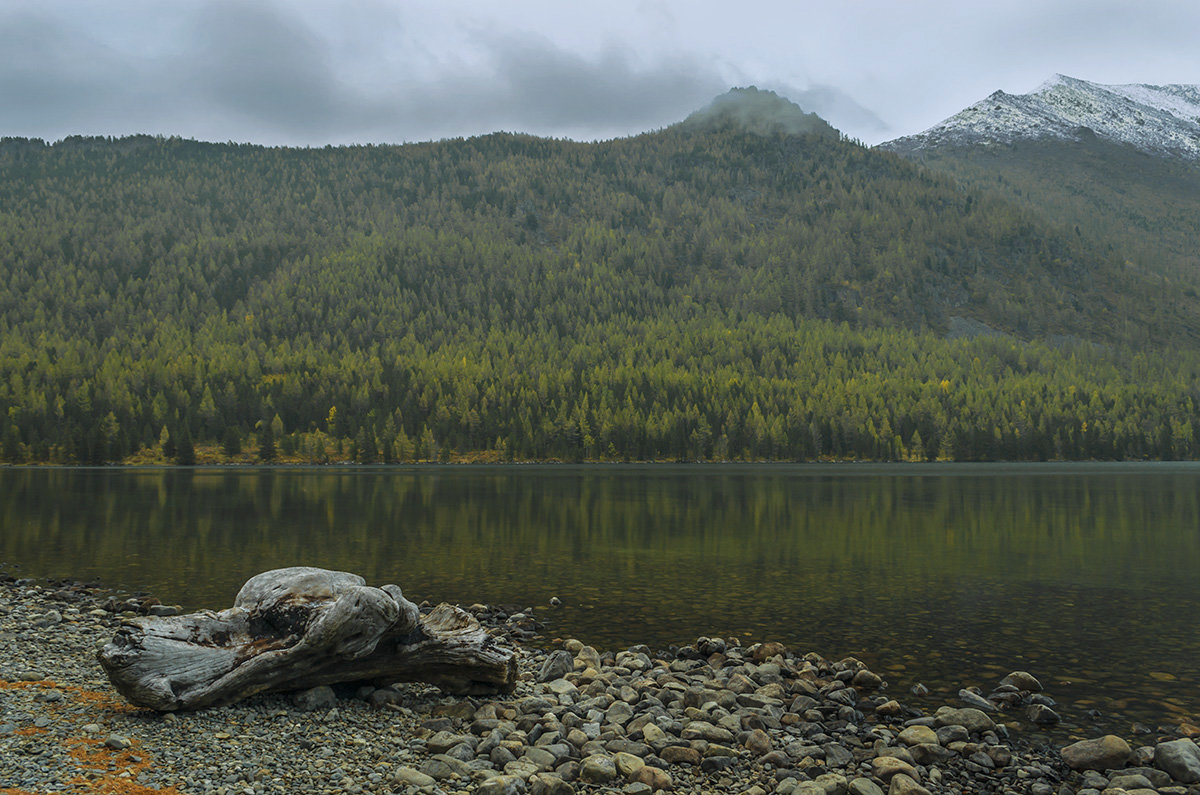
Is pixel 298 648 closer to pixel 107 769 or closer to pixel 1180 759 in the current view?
pixel 107 769

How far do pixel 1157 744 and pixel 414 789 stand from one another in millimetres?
13844

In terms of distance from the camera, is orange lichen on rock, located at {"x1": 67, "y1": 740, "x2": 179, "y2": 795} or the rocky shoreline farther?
the rocky shoreline

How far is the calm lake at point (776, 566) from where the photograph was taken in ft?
76.8

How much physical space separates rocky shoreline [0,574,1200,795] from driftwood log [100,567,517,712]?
430 mm

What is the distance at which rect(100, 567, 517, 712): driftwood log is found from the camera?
15102 mm

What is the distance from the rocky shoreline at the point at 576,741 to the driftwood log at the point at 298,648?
0.43m

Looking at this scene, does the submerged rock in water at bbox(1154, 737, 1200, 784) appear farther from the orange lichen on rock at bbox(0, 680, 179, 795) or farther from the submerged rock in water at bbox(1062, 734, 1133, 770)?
the orange lichen on rock at bbox(0, 680, 179, 795)

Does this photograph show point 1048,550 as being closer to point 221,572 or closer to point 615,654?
point 615,654

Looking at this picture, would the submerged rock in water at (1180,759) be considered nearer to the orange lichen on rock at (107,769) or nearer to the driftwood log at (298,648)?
the driftwood log at (298,648)

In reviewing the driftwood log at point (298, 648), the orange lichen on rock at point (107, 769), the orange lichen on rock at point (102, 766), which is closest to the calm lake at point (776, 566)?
the driftwood log at point (298, 648)

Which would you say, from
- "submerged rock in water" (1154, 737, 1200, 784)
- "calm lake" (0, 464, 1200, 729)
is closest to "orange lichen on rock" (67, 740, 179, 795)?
"calm lake" (0, 464, 1200, 729)

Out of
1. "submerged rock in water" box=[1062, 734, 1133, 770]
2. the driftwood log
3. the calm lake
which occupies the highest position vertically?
the driftwood log

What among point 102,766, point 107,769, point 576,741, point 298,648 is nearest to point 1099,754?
point 576,741

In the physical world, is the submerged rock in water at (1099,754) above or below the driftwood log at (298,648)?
below
